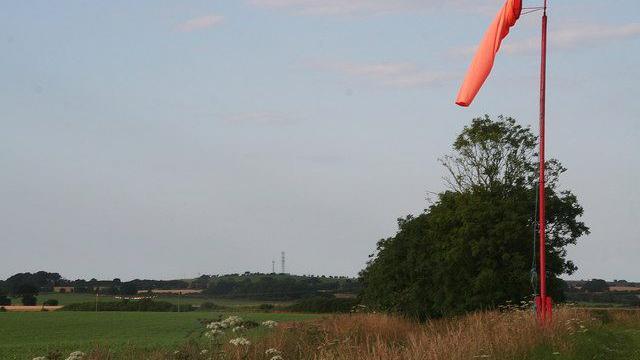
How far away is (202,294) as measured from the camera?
404 feet

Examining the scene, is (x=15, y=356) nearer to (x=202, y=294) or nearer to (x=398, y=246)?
(x=398, y=246)

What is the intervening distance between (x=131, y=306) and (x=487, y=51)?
7736cm

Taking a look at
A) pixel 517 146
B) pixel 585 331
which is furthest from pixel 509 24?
pixel 517 146

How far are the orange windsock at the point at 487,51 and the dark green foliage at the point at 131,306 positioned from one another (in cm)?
7323

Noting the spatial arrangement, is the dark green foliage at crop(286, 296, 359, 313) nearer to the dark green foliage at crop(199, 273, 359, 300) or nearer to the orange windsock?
the dark green foliage at crop(199, 273, 359, 300)

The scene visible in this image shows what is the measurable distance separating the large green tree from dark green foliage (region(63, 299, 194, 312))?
3115 cm

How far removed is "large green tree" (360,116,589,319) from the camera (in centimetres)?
4978

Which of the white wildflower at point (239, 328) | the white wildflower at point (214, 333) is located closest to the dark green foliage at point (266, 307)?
the white wildflower at point (239, 328)

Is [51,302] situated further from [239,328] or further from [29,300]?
[239,328]

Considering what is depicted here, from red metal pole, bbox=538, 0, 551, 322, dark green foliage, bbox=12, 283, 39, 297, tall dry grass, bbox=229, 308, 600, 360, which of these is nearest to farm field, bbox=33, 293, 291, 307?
dark green foliage, bbox=12, 283, 39, 297

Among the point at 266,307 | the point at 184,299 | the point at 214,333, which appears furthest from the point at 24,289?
the point at 214,333

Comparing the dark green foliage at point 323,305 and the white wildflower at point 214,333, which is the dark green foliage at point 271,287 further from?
the white wildflower at point 214,333

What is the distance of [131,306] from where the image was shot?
307 ft

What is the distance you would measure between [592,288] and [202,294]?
1995 inches
